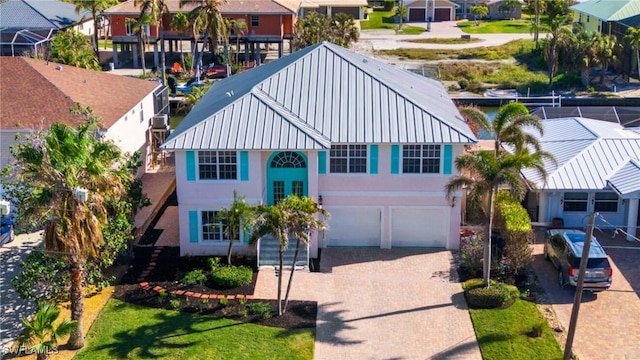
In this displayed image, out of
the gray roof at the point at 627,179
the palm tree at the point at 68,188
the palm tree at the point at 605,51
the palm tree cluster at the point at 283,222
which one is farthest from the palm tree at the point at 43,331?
the palm tree at the point at 605,51

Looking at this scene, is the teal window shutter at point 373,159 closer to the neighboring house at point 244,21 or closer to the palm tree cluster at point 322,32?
the palm tree cluster at point 322,32

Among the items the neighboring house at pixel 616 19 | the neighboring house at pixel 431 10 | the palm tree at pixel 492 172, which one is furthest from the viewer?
the neighboring house at pixel 431 10

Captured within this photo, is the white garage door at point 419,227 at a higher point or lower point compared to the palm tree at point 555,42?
lower

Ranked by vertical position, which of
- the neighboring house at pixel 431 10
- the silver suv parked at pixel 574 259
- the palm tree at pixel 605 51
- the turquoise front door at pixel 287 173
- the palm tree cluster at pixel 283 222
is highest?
the neighboring house at pixel 431 10

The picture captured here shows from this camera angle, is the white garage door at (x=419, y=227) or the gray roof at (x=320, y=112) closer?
the gray roof at (x=320, y=112)

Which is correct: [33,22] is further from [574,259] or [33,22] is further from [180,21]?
[574,259]

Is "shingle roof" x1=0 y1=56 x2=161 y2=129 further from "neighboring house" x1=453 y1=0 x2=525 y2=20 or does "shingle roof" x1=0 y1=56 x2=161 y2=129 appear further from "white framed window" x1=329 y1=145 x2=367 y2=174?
"neighboring house" x1=453 y1=0 x2=525 y2=20
